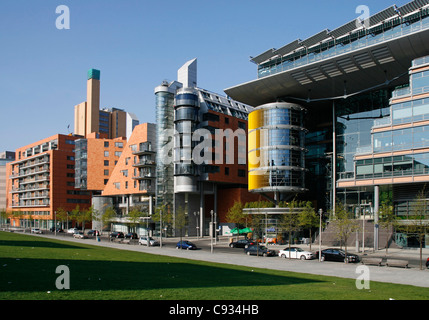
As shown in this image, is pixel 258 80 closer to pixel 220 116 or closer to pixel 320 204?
pixel 220 116

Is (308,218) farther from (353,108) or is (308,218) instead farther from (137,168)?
(137,168)

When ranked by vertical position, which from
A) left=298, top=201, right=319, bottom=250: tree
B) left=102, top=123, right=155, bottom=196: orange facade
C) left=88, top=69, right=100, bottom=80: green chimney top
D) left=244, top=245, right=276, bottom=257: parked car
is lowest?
left=244, top=245, right=276, bottom=257: parked car

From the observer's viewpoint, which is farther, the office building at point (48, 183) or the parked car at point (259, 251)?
the office building at point (48, 183)

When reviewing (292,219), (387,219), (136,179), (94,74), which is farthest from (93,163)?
→ (94,74)

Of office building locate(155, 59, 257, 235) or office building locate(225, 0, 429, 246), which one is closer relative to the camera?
office building locate(225, 0, 429, 246)

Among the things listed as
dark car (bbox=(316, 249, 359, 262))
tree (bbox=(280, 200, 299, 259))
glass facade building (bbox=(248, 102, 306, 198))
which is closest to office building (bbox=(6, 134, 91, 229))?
glass facade building (bbox=(248, 102, 306, 198))

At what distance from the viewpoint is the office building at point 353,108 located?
199 ft

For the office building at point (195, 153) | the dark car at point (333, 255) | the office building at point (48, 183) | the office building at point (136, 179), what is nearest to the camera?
the dark car at point (333, 255)

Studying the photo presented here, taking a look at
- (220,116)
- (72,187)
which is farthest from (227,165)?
(72,187)

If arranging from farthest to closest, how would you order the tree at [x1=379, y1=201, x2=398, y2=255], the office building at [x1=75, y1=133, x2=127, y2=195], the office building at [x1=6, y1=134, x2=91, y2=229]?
the office building at [x1=6, y1=134, x2=91, y2=229] < the office building at [x1=75, y1=133, x2=127, y2=195] < the tree at [x1=379, y1=201, x2=398, y2=255]

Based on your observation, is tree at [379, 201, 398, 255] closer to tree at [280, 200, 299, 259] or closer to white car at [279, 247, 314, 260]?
tree at [280, 200, 299, 259]

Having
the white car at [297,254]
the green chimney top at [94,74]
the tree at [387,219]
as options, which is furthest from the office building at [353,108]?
the green chimney top at [94,74]

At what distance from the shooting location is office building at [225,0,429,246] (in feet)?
199

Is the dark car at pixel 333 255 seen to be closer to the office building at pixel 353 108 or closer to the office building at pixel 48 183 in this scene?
the office building at pixel 353 108
